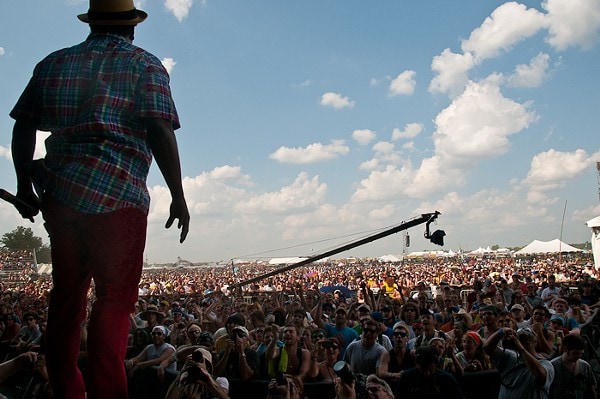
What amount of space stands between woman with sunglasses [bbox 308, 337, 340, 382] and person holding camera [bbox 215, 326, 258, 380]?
608 millimetres

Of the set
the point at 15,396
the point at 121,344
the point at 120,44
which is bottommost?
the point at 15,396

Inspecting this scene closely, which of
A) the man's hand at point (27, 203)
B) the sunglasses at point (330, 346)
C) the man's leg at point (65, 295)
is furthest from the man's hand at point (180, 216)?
the sunglasses at point (330, 346)

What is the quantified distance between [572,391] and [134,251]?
5.00 metres

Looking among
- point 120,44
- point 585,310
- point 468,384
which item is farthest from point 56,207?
point 585,310

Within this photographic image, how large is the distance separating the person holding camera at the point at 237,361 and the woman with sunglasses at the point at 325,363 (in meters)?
0.61

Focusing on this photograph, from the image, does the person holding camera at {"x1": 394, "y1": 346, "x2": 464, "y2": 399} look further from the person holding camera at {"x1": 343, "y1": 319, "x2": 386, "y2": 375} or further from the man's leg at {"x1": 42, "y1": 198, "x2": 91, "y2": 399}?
the man's leg at {"x1": 42, "y1": 198, "x2": 91, "y2": 399}

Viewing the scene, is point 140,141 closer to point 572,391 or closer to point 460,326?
point 572,391

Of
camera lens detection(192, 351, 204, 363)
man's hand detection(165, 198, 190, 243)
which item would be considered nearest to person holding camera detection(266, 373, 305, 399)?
camera lens detection(192, 351, 204, 363)

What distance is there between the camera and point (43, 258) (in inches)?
2749

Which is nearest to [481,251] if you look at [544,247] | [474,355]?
[544,247]

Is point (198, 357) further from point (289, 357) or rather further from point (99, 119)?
point (99, 119)

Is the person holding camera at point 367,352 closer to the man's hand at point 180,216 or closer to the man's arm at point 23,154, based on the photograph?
the man's hand at point 180,216

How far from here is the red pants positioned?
1763 millimetres

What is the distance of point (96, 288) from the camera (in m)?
1.79
